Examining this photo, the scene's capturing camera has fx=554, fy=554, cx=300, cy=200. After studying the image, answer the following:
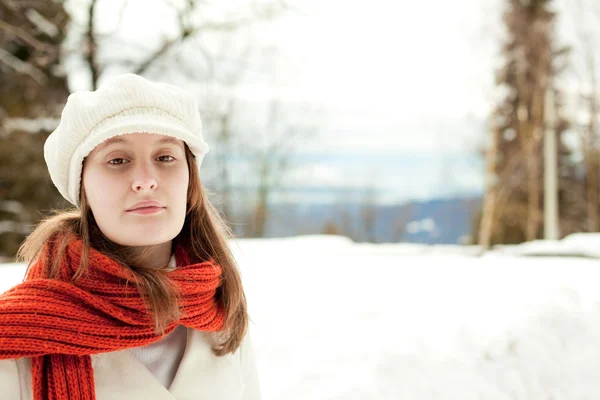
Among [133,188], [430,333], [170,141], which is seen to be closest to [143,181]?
[133,188]

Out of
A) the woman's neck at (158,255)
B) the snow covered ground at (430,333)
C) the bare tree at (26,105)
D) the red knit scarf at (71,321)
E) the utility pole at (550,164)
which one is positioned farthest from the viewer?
the utility pole at (550,164)

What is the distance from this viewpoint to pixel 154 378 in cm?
148

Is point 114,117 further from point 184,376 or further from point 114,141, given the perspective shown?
point 184,376

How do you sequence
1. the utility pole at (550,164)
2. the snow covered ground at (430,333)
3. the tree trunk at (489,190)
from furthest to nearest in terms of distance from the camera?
the utility pole at (550,164), the tree trunk at (489,190), the snow covered ground at (430,333)

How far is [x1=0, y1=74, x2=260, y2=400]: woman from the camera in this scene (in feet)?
4.37

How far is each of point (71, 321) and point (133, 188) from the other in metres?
0.35

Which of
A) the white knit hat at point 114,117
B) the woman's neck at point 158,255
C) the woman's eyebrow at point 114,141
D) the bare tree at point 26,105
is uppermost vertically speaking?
the bare tree at point 26,105

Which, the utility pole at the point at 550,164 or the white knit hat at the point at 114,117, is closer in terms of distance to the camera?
the white knit hat at the point at 114,117

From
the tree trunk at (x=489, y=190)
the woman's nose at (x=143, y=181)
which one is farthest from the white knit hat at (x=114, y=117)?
the tree trunk at (x=489, y=190)

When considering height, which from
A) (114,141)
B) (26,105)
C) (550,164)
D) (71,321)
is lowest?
(71,321)

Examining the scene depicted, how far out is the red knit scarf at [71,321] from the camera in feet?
4.28

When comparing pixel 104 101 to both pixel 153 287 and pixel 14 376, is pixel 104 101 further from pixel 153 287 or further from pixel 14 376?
pixel 14 376

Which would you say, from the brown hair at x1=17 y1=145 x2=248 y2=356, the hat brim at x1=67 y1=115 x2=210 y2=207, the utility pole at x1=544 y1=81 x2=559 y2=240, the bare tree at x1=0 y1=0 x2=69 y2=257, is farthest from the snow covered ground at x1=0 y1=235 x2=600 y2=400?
the utility pole at x1=544 y1=81 x2=559 y2=240

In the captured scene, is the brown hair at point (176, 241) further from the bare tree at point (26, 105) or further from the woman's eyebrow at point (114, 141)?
the bare tree at point (26, 105)
